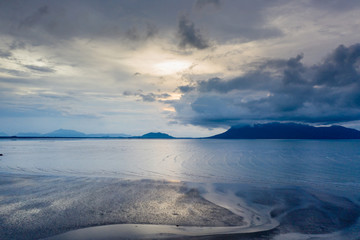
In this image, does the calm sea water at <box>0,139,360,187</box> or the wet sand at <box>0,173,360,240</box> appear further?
the calm sea water at <box>0,139,360,187</box>

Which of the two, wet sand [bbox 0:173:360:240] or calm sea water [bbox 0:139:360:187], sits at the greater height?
wet sand [bbox 0:173:360:240]

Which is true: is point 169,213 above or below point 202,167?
above

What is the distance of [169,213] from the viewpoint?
572 inches

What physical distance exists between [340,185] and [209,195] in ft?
55.5

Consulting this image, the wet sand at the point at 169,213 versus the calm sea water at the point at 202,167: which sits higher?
the wet sand at the point at 169,213

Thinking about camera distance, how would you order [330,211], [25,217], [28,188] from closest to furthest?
1. [25,217]
2. [330,211]
3. [28,188]

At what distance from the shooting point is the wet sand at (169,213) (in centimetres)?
1148

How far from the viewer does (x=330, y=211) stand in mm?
15523

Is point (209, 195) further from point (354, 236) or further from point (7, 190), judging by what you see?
point (7, 190)

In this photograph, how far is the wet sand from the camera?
1148cm

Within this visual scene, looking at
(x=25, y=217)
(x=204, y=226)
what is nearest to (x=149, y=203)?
(x=204, y=226)

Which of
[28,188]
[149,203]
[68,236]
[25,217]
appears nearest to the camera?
[68,236]

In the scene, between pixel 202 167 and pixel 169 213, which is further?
pixel 202 167

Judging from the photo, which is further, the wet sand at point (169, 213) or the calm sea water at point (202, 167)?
the calm sea water at point (202, 167)
